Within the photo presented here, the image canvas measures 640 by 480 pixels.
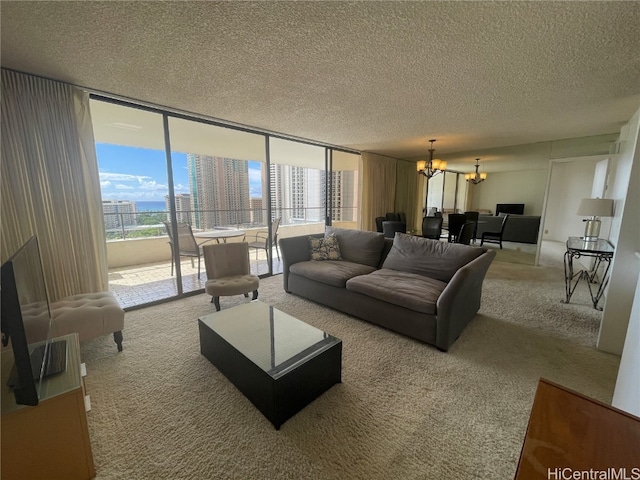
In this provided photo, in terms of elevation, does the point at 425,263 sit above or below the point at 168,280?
above

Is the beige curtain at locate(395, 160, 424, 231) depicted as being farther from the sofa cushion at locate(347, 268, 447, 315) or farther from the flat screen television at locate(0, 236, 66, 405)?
the flat screen television at locate(0, 236, 66, 405)

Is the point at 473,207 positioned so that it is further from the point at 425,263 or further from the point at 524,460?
the point at 524,460

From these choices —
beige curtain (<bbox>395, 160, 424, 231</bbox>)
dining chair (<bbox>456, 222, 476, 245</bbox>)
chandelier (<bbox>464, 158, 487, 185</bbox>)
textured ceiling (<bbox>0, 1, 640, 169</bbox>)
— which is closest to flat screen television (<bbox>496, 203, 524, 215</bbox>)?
chandelier (<bbox>464, 158, 487, 185</bbox>)

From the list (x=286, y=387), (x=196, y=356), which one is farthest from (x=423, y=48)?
(x=196, y=356)

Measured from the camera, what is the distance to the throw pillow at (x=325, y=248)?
11.7 ft

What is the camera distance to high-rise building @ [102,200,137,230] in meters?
4.79

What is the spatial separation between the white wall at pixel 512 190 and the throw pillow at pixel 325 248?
27.4ft

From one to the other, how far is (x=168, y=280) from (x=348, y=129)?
3645mm

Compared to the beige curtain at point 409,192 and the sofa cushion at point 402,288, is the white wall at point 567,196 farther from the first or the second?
the sofa cushion at point 402,288

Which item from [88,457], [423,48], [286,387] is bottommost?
[88,457]

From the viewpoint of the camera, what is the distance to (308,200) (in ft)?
23.8

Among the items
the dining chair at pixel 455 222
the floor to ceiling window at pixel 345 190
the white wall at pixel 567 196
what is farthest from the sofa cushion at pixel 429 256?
the white wall at pixel 567 196

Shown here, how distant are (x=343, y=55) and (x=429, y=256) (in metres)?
2.07

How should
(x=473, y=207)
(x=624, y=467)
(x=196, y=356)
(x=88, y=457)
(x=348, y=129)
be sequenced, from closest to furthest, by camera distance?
1. (x=624, y=467)
2. (x=88, y=457)
3. (x=196, y=356)
4. (x=348, y=129)
5. (x=473, y=207)
